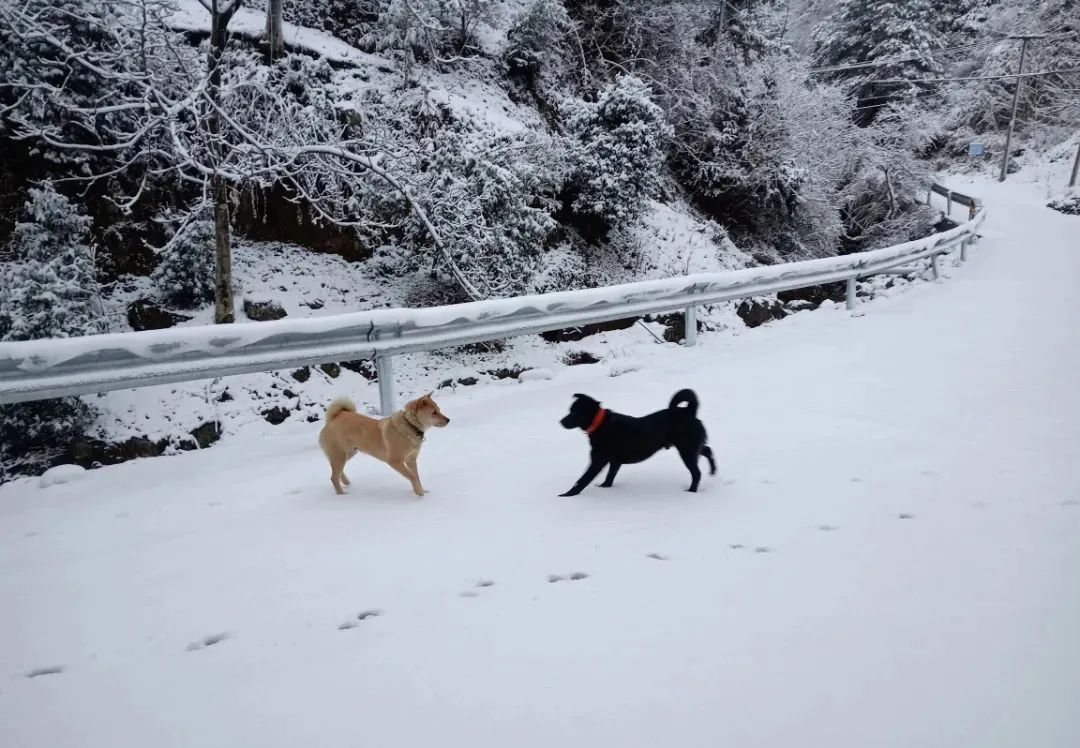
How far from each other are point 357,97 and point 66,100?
5212mm

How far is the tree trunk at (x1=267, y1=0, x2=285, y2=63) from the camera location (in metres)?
12.0

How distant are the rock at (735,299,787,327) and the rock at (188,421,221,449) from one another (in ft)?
33.9

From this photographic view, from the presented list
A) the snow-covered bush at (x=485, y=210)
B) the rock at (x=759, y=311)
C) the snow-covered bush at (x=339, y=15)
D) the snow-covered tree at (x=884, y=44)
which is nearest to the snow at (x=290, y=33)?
the snow-covered bush at (x=339, y=15)

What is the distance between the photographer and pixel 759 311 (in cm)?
1364

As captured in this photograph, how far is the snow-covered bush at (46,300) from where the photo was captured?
6559mm

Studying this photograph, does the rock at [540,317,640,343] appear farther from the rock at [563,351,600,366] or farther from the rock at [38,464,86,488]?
the rock at [38,464,86,488]

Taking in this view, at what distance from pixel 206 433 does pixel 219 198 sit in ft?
10.7

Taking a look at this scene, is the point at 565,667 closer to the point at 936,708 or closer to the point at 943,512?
the point at 936,708

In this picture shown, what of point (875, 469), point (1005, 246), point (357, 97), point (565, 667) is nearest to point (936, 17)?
point (1005, 246)

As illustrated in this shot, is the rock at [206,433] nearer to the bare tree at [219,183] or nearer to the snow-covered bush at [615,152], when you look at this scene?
the bare tree at [219,183]

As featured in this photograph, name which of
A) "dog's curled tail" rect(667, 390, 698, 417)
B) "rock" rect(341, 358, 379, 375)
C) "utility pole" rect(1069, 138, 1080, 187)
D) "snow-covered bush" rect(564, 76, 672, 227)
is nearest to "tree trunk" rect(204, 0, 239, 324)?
"rock" rect(341, 358, 379, 375)

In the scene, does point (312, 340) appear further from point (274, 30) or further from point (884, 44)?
point (884, 44)

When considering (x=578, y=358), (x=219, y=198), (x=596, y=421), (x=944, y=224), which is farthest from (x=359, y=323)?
(x=944, y=224)

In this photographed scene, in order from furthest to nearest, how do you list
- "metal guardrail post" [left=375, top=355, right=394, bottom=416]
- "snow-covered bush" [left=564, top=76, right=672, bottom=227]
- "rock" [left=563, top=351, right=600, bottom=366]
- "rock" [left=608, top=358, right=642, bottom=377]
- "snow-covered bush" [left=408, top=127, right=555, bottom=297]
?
"snow-covered bush" [left=564, top=76, right=672, bottom=227], "rock" [left=563, top=351, right=600, bottom=366], "snow-covered bush" [left=408, top=127, right=555, bottom=297], "rock" [left=608, top=358, right=642, bottom=377], "metal guardrail post" [left=375, top=355, right=394, bottom=416]
